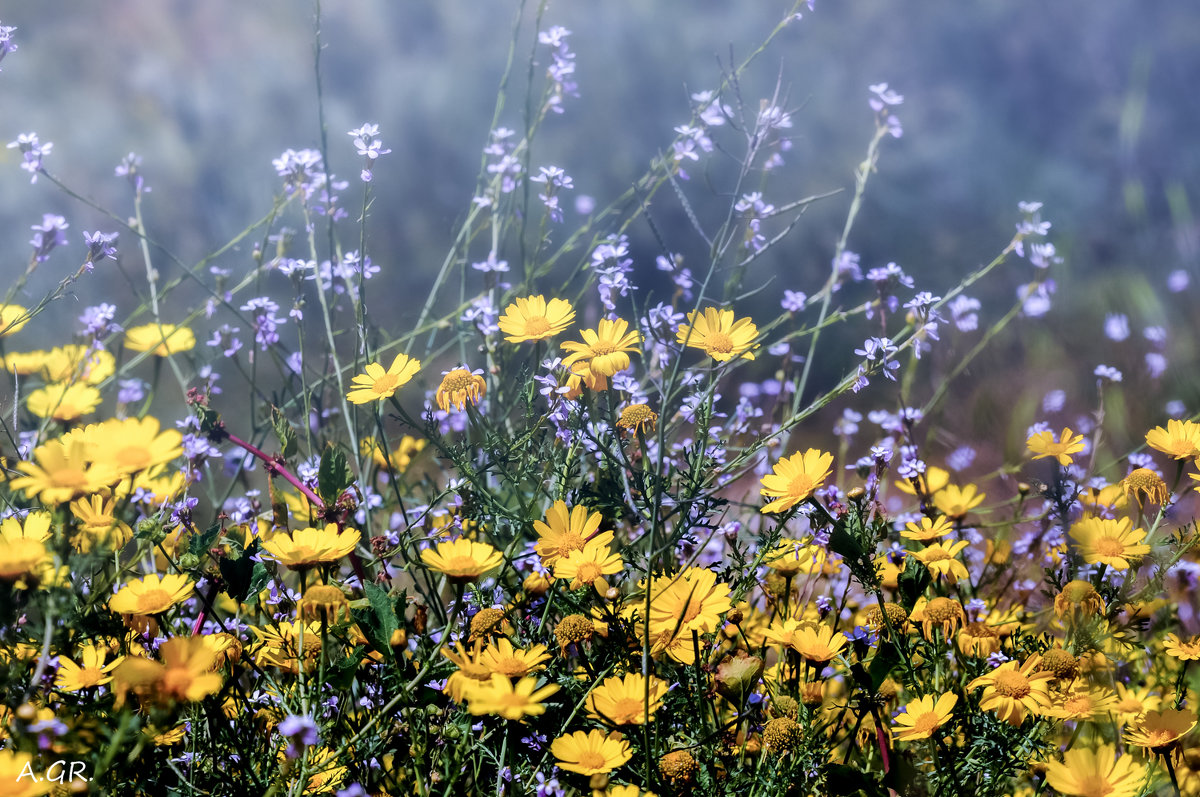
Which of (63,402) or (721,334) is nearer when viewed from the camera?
(721,334)

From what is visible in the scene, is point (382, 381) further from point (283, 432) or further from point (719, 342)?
point (719, 342)

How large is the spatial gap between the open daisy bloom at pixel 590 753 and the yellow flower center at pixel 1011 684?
0.28m

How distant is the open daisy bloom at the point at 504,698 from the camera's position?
546mm

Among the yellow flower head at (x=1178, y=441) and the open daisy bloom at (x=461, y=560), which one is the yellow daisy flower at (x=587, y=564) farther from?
the yellow flower head at (x=1178, y=441)

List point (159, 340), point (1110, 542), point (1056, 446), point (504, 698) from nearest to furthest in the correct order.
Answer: point (504, 698)
point (1110, 542)
point (1056, 446)
point (159, 340)

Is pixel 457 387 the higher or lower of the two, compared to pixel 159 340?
lower

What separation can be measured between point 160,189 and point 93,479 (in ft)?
6.78

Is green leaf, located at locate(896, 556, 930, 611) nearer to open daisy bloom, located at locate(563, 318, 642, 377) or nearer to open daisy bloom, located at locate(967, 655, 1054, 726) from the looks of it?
open daisy bloom, located at locate(967, 655, 1054, 726)

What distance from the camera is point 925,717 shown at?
2.26 feet

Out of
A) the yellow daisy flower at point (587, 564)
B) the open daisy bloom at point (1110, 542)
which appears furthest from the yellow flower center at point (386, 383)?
the open daisy bloom at point (1110, 542)

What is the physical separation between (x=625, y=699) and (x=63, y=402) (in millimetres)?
638

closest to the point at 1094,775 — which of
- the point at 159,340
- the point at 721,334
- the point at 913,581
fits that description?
the point at 913,581

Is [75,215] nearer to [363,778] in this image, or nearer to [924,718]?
[363,778]

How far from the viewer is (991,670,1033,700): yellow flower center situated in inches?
26.9
